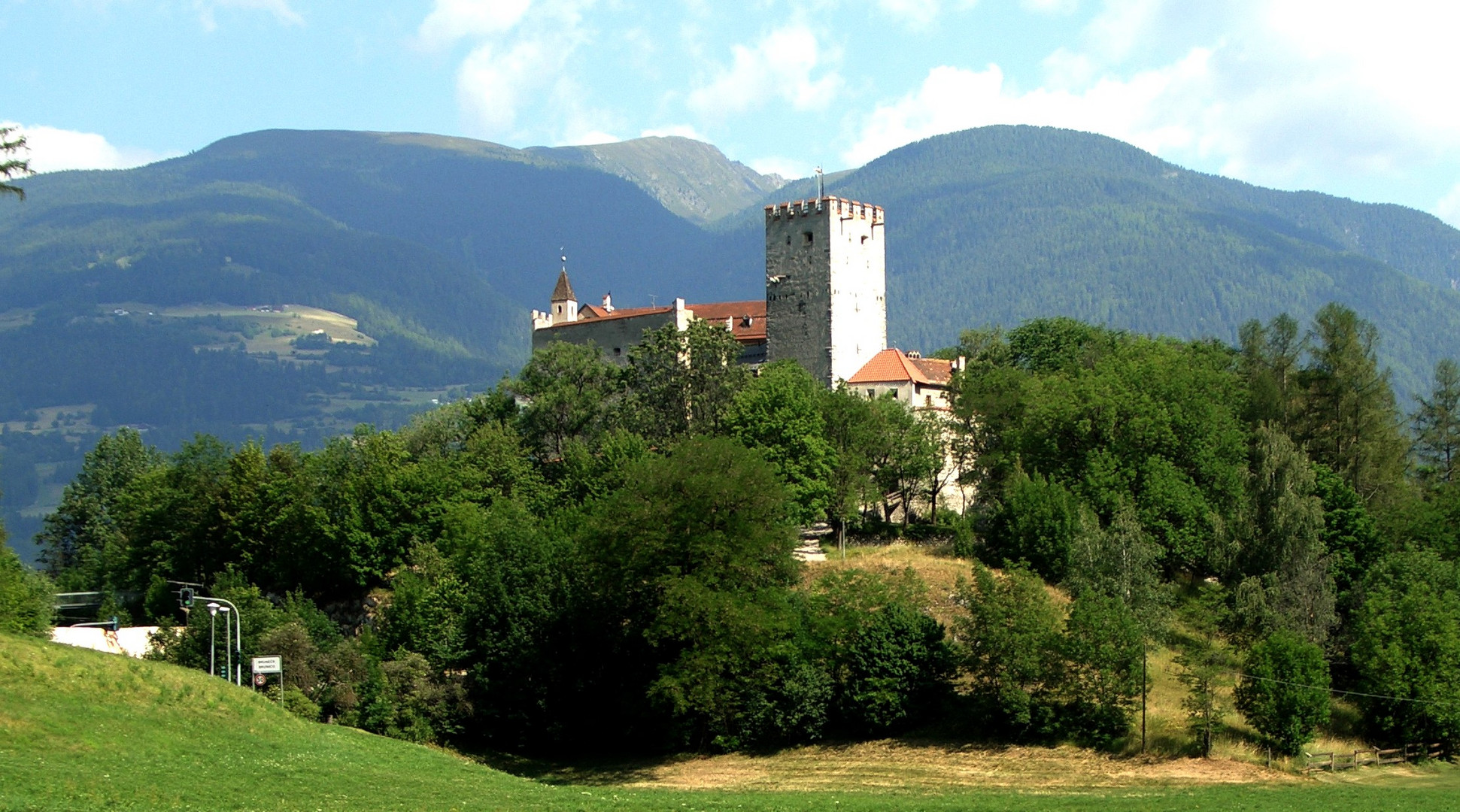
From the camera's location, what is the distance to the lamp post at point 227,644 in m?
53.2

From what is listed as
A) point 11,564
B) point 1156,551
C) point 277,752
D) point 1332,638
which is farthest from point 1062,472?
point 11,564

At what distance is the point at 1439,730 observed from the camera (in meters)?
46.7

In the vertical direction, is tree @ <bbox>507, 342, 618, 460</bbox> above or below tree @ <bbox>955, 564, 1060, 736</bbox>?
above

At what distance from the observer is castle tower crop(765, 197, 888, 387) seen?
81.1 meters

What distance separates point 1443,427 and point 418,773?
5810 cm

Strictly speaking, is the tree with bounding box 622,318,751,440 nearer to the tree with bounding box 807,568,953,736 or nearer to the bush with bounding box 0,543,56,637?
the tree with bounding box 807,568,953,736

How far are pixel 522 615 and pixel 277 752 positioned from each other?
1911 cm

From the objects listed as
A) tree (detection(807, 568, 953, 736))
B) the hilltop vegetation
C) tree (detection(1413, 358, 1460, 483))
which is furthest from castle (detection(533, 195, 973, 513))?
tree (detection(807, 568, 953, 736))

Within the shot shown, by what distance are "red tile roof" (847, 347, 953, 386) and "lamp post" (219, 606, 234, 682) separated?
36.2 meters

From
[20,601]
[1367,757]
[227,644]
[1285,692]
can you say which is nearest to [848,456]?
[1285,692]

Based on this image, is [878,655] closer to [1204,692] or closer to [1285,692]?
[1204,692]

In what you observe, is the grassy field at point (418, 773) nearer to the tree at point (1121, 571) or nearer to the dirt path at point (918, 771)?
the dirt path at point (918, 771)

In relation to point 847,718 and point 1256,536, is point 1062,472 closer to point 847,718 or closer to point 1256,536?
point 1256,536

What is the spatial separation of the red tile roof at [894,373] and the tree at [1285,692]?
112 ft
